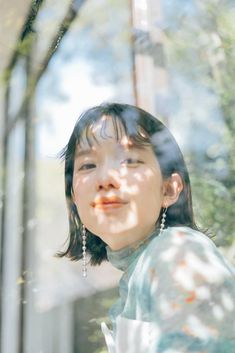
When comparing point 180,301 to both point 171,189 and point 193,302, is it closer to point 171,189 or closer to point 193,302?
point 193,302

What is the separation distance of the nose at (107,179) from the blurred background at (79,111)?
1.55 ft

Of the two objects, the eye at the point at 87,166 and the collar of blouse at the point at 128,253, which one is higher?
the eye at the point at 87,166

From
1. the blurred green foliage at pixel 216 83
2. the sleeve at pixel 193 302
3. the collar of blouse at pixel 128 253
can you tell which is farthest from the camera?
the blurred green foliage at pixel 216 83

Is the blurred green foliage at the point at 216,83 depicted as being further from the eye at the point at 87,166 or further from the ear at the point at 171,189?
the eye at the point at 87,166

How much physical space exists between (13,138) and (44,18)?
64cm

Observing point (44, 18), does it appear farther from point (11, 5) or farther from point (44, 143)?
point (44, 143)

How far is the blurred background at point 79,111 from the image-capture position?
165 centimetres

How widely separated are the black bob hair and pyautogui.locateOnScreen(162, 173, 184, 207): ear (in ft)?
0.03

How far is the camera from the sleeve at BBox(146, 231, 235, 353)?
0.81 m

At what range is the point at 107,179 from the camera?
1046 millimetres

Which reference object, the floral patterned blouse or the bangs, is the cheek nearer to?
the bangs

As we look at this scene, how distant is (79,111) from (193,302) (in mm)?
1095

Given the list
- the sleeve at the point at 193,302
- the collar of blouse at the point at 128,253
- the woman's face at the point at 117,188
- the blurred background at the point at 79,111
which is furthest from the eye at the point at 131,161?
the blurred background at the point at 79,111

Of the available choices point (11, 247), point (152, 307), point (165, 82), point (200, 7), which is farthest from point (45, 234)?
point (152, 307)
